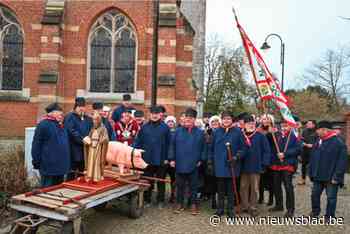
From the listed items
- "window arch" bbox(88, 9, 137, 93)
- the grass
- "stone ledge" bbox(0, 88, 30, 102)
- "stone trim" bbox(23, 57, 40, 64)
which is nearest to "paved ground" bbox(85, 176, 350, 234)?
the grass

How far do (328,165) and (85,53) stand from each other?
11195 millimetres

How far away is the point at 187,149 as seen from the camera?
23.8 ft

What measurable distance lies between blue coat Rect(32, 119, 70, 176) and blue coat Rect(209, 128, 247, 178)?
2.83 m

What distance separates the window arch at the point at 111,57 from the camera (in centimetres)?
1527

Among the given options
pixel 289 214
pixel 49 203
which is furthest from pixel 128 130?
pixel 289 214

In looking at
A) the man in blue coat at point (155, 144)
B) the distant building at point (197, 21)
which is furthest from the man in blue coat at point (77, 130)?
the distant building at point (197, 21)

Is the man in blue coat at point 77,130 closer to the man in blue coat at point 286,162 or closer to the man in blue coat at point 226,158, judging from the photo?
the man in blue coat at point 226,158

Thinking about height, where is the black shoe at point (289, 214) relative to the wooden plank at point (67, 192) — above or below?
below

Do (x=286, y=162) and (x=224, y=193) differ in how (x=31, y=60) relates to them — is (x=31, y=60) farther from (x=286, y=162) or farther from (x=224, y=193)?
(x=286, y=162)

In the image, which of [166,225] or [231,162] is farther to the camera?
[231,162]

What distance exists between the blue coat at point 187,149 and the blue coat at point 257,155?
2.85 feet

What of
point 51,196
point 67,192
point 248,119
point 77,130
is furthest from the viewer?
point 248,119

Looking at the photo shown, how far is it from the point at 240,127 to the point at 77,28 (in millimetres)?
9986

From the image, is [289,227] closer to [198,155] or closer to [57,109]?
[198,155]
